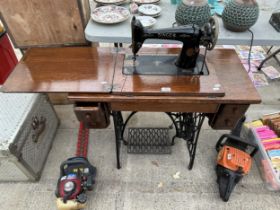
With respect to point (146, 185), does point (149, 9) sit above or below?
above

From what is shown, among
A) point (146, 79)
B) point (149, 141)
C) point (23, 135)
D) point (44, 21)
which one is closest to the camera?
point (146, 79)

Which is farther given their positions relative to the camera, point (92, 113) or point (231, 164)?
point (231, 164)

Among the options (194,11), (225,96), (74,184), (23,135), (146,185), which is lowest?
(146,185)

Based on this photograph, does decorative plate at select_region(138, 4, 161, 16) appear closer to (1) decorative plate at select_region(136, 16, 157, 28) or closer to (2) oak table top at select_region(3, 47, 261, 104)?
(1) decorative plate at select_region(136, 16, 157, 28)

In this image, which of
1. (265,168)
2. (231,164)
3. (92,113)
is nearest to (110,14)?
(92,113)

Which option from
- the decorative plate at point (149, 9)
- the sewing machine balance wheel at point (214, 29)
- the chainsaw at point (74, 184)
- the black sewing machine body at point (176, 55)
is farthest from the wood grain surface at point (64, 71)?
the chainsaw at point (74, 184)

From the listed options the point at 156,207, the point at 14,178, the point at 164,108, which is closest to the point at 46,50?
the point at 164,108

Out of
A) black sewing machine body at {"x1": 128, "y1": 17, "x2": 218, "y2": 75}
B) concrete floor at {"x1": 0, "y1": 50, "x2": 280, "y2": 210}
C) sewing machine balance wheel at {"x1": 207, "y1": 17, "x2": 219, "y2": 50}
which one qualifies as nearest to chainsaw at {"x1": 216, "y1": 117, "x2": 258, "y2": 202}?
concrete floor at {"x1": 0, "y1": 50, "x2": 280, "y2": 210}

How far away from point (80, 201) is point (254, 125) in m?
1.44

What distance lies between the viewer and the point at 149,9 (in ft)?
5.07

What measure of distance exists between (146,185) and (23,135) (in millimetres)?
915

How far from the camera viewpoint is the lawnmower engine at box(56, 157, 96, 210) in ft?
4.43

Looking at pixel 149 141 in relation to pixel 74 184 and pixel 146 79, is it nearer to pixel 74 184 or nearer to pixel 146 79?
pixel 74 184

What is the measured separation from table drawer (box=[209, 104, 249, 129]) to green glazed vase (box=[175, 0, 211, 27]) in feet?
1.73
